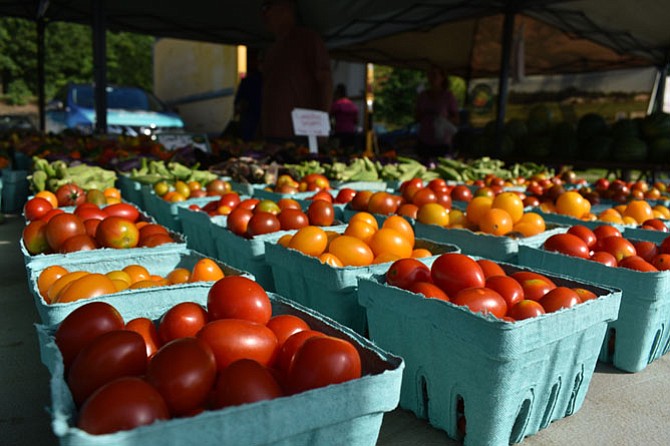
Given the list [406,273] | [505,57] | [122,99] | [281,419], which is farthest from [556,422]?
[122,99]

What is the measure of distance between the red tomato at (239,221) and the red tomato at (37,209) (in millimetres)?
1001

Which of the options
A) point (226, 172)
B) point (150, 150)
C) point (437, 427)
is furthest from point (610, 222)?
point (150, 150)

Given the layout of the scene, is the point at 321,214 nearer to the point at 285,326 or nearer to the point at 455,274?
the point at 455,274

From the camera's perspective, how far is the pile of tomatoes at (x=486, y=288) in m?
1.56

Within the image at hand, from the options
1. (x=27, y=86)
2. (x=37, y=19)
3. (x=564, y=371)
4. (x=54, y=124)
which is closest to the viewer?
(x=564, y=371)

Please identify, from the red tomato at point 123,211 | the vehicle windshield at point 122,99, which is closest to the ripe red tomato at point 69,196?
the red tomato at point 123,211

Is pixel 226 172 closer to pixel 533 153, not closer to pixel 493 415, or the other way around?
pixel 493 415

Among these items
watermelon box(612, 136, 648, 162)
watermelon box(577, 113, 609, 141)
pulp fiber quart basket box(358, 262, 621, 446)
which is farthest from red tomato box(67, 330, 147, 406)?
watermelon box(577, 113, 609, 141)

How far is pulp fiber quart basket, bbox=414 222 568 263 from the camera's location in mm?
2438

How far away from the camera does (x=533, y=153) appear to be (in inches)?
298

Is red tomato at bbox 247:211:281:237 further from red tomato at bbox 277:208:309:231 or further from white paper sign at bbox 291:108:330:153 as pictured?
white paper sign at bbox 291:108:330:153

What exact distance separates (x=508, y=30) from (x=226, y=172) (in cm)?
430

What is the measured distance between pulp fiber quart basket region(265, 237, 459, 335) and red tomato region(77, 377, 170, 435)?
992 millimetres

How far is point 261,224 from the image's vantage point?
2568 mm
